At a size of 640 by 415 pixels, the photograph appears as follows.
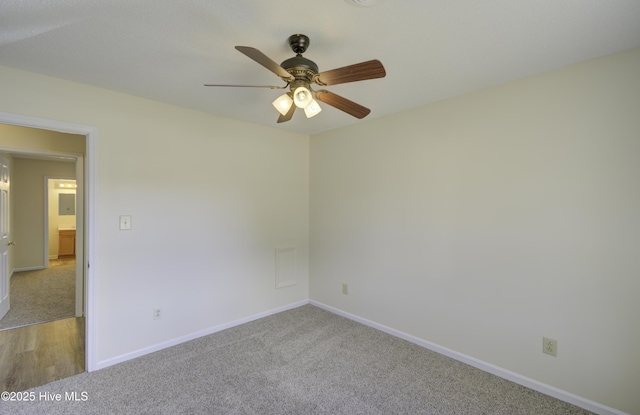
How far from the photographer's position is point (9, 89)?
83.2 inches

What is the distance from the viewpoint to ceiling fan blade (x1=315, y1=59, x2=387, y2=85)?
1.47 metres

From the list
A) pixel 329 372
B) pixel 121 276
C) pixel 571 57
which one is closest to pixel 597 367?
pixel 329 372

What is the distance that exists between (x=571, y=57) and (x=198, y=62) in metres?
2.49

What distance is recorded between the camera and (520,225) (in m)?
2.28

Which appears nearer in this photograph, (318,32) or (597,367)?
(318,32)

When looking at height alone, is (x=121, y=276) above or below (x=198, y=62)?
below

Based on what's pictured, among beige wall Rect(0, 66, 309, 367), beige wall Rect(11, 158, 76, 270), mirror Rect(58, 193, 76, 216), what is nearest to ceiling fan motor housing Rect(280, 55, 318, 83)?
beige wall Rect(0, 66, 309, 367)

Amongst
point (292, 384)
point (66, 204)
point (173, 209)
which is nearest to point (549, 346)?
point (292, 384)

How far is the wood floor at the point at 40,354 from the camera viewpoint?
7.68 ft

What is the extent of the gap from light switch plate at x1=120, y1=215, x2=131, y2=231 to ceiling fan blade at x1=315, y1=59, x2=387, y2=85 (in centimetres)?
210

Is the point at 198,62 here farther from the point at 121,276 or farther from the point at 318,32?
the point at 121,276

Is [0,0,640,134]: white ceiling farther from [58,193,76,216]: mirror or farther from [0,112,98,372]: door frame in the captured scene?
[58,193,76,216]: mirror

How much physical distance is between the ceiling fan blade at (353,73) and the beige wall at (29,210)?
23.2 ft

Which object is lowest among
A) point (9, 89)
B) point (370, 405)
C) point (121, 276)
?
point (370, 405)
